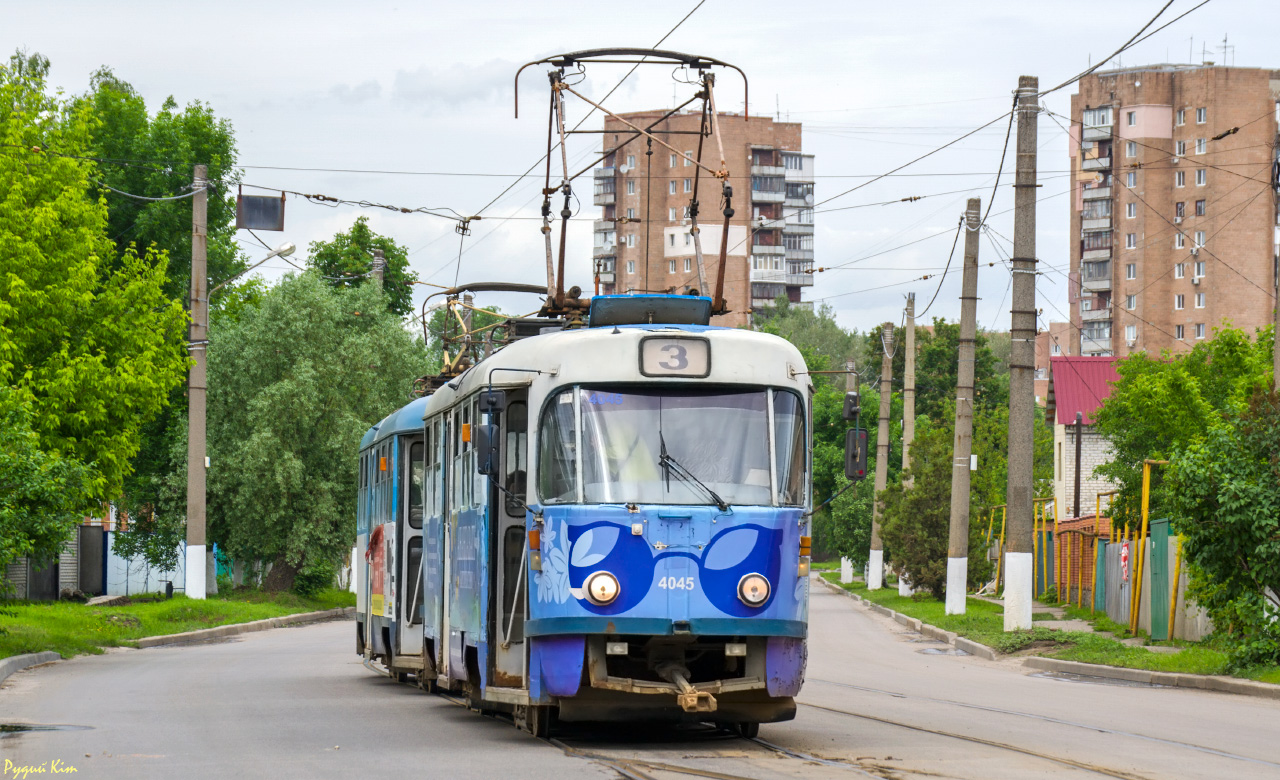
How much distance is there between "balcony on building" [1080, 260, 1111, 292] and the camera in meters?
108

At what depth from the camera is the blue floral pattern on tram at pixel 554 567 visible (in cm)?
1152

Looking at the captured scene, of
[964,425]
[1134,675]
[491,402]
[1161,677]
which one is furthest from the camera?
[964,425]

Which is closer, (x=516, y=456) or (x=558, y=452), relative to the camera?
(x=558, y=452)

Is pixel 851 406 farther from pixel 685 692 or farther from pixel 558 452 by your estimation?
pixel 685 692

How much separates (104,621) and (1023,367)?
17355mm

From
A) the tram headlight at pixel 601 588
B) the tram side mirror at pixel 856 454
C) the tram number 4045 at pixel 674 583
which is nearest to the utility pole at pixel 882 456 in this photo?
the tram side mirror at pixel 856 454

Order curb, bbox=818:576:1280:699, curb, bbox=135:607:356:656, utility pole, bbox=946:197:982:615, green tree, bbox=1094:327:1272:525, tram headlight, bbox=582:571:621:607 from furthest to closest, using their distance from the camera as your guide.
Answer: green tree, bbox=1094:327:1272:525 → utility pole, bbox=946:197:982:615 → curb, bbox=135:607:356:656 → curb, bbox=818:576:1280:699 → tram headlight, bbox=582:571:621:607

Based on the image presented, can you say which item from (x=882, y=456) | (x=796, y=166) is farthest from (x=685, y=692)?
(x=796, y=166)

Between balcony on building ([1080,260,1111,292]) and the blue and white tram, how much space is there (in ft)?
327

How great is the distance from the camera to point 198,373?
32.4m

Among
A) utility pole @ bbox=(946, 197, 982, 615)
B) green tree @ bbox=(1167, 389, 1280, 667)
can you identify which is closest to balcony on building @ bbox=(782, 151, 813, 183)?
utility pole @ bbox=(946, 197, 982, 615)

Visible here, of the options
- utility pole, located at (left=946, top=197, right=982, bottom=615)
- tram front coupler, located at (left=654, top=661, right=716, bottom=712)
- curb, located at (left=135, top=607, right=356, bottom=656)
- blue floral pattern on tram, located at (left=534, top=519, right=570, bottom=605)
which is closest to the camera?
tram front coupler, located at (left=654, top=661, right=716, bottom=712)

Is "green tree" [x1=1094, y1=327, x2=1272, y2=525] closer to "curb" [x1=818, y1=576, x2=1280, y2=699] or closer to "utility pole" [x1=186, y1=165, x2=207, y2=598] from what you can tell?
"curb" [x1=818, y1=576, x2=1280, y2=699]

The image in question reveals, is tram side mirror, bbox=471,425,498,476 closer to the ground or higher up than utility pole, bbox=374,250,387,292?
closer to the ground
